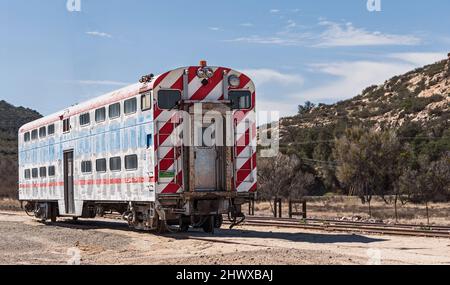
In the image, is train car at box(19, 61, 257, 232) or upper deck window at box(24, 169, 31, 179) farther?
upper deck window at box(24, 169, 31, 179)

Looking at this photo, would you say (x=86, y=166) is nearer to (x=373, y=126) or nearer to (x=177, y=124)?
(x=177, y=124)

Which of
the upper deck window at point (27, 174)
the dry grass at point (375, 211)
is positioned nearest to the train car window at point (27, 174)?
the upper deck window at point (27, 174)

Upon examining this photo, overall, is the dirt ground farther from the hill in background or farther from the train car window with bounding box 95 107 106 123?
the hill in background

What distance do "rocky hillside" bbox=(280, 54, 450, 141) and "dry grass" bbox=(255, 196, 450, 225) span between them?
80.9 feet

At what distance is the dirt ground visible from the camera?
13438mm

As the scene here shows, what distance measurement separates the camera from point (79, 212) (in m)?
24.6

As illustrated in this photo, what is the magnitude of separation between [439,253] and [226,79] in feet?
25.3

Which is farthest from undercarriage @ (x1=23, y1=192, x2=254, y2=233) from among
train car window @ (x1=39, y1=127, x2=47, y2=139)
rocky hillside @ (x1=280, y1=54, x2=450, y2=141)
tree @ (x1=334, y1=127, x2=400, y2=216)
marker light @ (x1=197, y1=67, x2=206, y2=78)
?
rocky hillside @ (x1=280, y1=54, x2=450, y2=141)

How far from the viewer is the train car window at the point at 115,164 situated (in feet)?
68.6

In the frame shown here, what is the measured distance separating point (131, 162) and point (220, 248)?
518 centimetres

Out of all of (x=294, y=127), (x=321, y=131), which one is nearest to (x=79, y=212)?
(x=321, y=131)

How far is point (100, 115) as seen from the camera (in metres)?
22.3

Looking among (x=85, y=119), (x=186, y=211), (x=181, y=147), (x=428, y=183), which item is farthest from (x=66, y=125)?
(x=428, y=183)

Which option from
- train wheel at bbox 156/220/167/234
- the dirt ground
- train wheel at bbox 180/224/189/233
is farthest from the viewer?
train wheel at bbox 180/224/189/233
